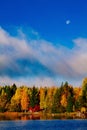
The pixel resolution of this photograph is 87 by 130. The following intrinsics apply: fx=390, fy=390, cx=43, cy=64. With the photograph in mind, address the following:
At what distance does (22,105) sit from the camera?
193 m

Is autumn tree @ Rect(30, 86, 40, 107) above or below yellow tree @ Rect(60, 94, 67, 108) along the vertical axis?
above

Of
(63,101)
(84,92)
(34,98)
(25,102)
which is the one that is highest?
(34,98)

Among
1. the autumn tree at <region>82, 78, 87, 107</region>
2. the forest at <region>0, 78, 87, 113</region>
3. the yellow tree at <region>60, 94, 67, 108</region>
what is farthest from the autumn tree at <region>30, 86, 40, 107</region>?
the autumn tree at <region>82, 78, 87, 107</region>

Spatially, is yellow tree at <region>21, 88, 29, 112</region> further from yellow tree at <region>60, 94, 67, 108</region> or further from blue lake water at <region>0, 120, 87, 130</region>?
blue lake water at <region>0, 120, 87, 130</region>

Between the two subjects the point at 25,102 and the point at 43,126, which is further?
the point at 25,102

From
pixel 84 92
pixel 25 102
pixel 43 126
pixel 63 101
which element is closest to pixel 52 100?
pixel 63 101

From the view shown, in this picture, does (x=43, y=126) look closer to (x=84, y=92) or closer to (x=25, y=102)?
(x=84, y=92)

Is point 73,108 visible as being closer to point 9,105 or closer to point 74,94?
point 74,94

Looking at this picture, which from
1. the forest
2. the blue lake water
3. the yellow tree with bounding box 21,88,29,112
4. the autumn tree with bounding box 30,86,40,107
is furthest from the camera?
the autumn tree with bounding box 30,86,40,107

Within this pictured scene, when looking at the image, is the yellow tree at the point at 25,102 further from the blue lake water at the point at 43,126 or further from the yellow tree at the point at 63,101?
the blue lake water at the point at 43,126

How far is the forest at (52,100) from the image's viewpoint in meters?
169

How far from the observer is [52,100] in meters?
180

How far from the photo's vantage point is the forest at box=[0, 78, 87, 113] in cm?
16925

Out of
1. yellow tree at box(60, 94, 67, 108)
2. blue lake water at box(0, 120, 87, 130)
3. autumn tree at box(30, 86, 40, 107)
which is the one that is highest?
autumn tree at box(30, 86, 40, 107)
